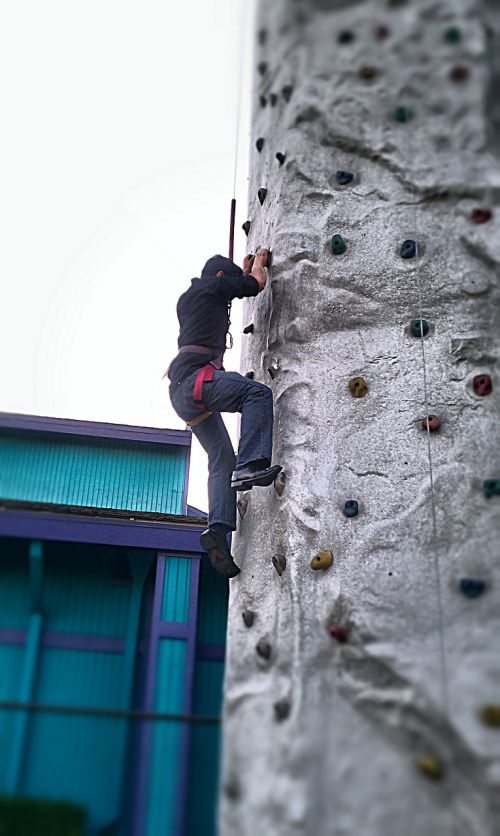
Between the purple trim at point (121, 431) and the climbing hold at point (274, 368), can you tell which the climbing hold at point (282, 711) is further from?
the purple trim at point (121, 431)

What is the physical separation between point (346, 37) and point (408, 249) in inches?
64.1

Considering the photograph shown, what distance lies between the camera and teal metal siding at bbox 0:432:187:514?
787 centimetres

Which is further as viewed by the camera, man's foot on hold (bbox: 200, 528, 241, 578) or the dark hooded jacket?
the dark hooded jacket

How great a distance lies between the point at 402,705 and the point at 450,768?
360mm

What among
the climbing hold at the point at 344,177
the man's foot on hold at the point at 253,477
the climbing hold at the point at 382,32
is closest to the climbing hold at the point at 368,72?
A: the climbing hold at the point at 382,32

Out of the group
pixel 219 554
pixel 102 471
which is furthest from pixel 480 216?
pixel 102 471

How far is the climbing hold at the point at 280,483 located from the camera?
5.44 m

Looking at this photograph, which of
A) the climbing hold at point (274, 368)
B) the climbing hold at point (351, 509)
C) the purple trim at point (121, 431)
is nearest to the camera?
the climbing hold at point (351, 509)

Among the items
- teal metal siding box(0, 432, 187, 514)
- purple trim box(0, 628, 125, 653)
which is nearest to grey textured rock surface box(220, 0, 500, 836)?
purple trim box(0, 628, 125, 653)

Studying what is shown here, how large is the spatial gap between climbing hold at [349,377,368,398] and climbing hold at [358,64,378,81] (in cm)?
213

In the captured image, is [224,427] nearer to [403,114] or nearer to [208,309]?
[208,309]

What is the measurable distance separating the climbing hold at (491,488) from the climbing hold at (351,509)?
0.70 meters

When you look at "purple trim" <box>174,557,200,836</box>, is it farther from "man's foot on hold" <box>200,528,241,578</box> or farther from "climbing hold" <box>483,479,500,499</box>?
"climbing hold" <box>483,479,500,499</box>

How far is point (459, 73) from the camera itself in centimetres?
604
